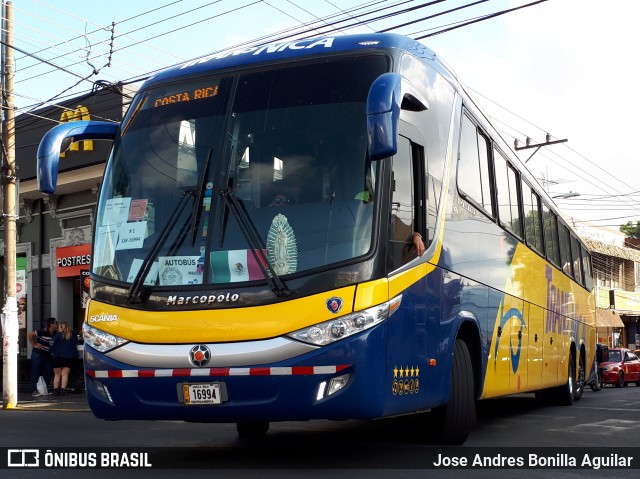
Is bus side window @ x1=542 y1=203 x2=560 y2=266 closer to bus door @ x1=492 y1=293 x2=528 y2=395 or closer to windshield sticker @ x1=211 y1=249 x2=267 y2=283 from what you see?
bus door @ x1=492 y1=293 x2=528 y2=395

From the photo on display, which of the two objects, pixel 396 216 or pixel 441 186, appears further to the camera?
pixel 441 186

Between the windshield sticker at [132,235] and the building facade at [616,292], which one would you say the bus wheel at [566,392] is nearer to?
the windshield sticker at [132,235]

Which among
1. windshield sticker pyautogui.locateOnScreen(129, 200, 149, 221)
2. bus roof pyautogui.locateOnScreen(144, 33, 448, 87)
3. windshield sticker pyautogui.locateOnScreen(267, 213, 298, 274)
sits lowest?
windshield sticker pyautogui.locateOnScreen(267, 213, 298, 274)

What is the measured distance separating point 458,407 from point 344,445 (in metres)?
1.31

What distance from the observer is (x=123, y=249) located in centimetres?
753

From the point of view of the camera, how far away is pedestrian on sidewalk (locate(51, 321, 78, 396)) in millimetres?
19750

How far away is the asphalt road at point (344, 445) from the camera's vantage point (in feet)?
24.0

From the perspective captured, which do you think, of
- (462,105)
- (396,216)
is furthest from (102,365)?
(462,105)

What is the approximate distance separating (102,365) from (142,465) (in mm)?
1032

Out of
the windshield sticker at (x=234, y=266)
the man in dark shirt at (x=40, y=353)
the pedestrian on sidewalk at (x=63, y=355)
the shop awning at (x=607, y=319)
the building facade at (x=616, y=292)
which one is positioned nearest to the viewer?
the windshield sticker at (x=234, y=266)

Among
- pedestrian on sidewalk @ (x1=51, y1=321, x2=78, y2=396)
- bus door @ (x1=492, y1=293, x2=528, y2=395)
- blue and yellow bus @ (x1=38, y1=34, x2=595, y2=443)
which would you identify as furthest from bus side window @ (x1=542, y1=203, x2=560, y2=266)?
pedestrian on sidewalk @ (x1=51, y1=321, x2=78, y2=396)

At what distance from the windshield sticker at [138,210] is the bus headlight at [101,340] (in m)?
0.99

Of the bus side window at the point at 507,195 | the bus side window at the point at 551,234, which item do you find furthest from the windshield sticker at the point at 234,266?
the bus side window at the point at 551,234

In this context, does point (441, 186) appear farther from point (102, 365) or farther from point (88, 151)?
point (88, 151)
